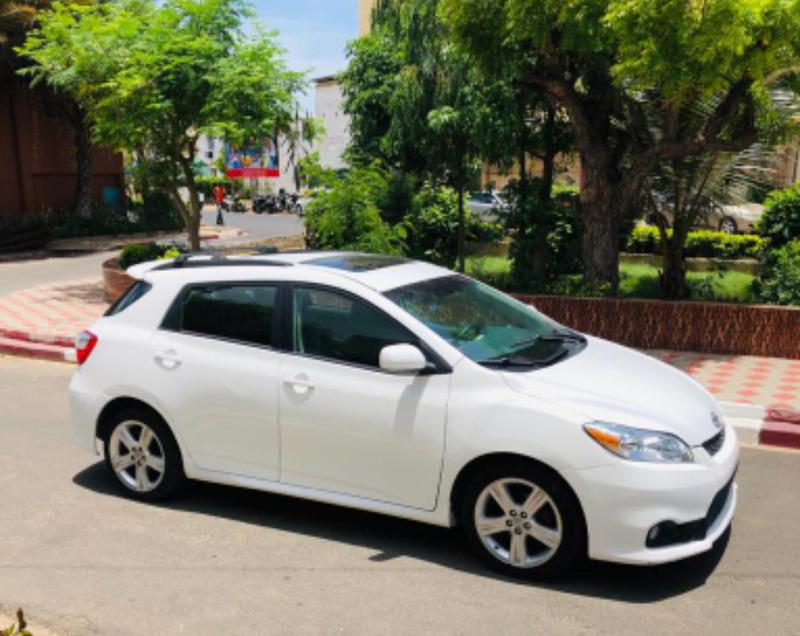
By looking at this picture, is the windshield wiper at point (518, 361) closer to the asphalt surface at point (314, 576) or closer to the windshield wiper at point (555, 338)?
the windshield wiper at point (555, 338)

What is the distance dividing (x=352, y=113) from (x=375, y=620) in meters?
13.4

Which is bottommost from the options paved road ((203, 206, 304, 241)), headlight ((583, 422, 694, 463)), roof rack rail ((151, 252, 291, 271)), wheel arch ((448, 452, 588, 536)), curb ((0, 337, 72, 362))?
paved road ((203, 206, 304, 241))

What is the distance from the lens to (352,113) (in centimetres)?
1625

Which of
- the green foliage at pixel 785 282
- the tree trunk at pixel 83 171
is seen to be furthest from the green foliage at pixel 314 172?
the tree trunk at pixel 83 171

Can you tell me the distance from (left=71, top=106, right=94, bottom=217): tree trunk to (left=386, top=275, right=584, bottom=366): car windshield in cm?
2485

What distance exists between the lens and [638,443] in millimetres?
4086

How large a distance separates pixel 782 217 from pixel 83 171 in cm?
2188

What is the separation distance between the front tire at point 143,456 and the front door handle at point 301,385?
101 cm

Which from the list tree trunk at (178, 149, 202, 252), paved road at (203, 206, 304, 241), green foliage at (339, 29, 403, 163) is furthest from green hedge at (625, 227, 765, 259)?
paved road at (203, 206, 304, 241)

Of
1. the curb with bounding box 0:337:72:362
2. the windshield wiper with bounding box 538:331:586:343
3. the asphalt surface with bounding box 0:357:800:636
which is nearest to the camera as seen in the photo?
the asphalt surface with bounding box 0:357:800:636

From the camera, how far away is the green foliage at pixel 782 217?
14.1 meters

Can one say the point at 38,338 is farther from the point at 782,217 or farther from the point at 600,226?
the point at 782,217

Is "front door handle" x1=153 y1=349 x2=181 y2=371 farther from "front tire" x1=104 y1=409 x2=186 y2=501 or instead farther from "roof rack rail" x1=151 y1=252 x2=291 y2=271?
"roof rack rail" x1=151 y1=252 x2=291 y2=271

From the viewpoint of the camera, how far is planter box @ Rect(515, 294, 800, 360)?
31.5ft
